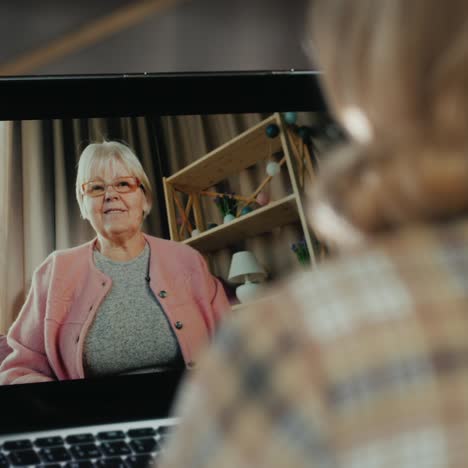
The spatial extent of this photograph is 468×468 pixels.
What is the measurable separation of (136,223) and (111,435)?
395 mm

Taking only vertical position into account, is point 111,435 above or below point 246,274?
below

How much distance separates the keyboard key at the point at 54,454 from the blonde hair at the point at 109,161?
43 centimetres

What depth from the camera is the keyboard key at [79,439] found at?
0.63 m

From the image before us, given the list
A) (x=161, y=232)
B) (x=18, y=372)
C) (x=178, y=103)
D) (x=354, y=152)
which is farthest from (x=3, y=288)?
(x=354, y=152)

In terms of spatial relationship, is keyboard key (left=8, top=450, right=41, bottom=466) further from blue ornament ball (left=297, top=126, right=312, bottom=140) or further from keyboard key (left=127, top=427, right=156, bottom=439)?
blue ornament ball (left=297, top=126, right=312, bottom=140)

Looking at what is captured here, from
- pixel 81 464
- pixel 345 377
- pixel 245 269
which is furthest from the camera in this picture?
pixel 245 269

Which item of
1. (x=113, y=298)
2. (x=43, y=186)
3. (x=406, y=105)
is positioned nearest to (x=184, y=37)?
(x=43, y=186)

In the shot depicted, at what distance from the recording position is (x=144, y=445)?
62 cm

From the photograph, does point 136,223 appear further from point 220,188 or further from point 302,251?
point 302,251

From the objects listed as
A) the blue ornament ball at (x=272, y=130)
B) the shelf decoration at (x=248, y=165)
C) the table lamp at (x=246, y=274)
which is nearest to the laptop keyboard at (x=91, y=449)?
the table lamp at (x=246, y=274)

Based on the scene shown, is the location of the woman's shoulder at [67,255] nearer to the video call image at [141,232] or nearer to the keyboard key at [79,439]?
the video call image at [141,232]

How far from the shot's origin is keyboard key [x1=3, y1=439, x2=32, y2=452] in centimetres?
62

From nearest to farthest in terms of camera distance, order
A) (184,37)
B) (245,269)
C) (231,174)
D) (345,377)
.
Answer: (345,377)
(245,269)
(231,174)
(184,37)

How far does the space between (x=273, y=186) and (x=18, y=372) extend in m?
0.51
